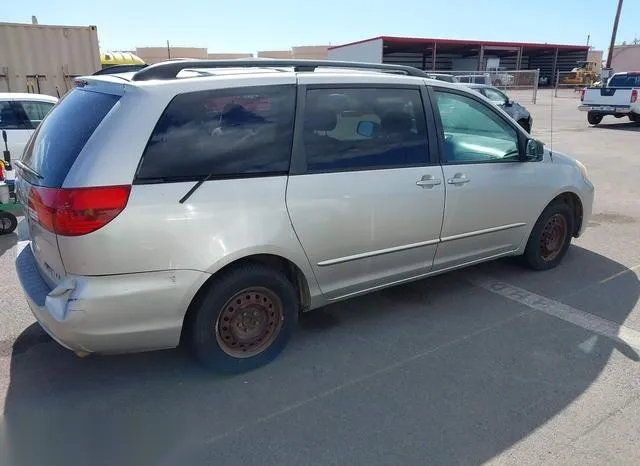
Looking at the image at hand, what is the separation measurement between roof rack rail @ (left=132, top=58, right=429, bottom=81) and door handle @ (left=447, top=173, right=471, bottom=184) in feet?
2.63

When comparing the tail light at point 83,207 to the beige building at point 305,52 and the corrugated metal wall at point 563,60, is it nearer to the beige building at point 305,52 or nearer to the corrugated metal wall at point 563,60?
the beige building at point 305,52

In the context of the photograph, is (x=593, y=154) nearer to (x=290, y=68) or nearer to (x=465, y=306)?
(x=465, y=306)

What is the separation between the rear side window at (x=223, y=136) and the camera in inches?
107

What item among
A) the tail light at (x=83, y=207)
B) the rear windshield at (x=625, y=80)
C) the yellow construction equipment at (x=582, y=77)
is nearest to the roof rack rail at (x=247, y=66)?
the tail light at (x=83, y=207)

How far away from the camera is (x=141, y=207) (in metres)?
2.62

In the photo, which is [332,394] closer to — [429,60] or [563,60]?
[429,60]

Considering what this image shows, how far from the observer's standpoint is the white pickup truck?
18391 millimetres

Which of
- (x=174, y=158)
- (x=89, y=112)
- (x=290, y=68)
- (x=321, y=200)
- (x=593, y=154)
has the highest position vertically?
(x=290, y=68)

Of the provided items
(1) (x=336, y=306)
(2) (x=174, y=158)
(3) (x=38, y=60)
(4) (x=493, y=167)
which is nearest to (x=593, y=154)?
(4) (x=493, y=167)

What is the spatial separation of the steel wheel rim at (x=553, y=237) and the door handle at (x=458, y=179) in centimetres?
130

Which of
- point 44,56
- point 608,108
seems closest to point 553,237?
point 44,56

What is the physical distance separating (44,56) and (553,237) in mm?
12635

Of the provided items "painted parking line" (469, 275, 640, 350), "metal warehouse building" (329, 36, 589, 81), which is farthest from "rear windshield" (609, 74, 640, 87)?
"metal warehouse building" (329, 36, 589, 81)

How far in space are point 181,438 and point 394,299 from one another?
2183mm
